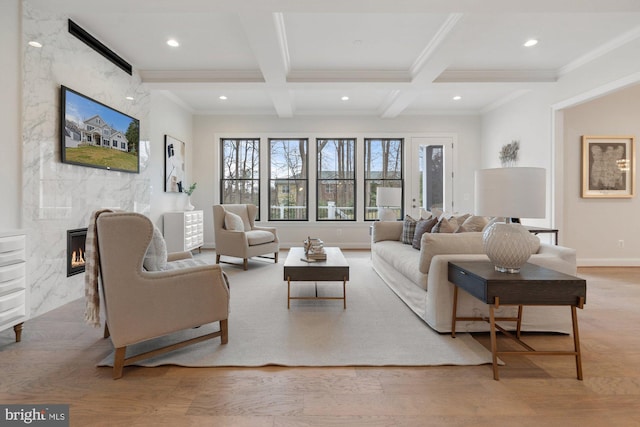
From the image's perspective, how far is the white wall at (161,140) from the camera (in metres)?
5.10

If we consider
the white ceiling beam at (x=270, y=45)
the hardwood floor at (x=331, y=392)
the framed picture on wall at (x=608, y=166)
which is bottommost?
the hardwood floor at (x=331, y=392)

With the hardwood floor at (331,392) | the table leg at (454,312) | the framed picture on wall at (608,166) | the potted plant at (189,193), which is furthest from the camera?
the potted plant at (189,193)

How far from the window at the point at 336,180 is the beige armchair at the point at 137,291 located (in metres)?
4.92

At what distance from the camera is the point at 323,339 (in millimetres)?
2332

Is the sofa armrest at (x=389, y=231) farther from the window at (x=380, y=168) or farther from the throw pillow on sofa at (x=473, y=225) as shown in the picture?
the window at (x=380, y=168)

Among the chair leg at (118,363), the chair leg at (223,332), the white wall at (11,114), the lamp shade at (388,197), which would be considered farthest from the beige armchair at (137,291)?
the lamp shade at (388,197)

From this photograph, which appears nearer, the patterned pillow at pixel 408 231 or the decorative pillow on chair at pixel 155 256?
the decorative pillow on chair at pixel 155 256

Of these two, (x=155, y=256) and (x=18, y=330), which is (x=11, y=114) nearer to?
(x=18, y=330)

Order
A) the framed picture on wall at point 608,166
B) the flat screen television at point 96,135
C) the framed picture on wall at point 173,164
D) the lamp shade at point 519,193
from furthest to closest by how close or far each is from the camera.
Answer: the framed picture on wall at point 173,164 < the framed picture on wall at point 608,166 < the flat screen television at point 96,135 < the lamp shade at point 519,193

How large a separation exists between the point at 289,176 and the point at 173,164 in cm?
227

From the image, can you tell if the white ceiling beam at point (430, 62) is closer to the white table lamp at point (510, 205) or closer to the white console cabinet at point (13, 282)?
the white table lamp at point (510, 205)

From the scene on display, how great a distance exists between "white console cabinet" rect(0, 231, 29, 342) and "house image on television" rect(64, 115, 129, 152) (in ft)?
4.22

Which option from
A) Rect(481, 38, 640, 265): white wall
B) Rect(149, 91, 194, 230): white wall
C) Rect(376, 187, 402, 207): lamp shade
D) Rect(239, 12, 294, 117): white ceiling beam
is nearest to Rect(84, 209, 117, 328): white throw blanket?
Rect(239, 12, 294, 117): white ceiling beam

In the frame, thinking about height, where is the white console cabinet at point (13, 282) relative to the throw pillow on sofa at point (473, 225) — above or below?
below
